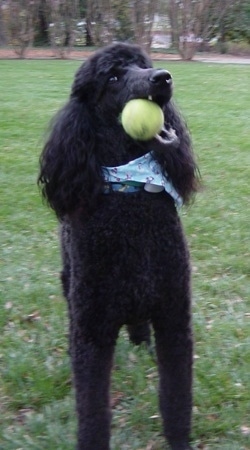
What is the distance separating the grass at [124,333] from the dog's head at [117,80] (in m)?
0.39

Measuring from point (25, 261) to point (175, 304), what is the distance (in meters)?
2.42

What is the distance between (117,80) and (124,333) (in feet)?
5.75

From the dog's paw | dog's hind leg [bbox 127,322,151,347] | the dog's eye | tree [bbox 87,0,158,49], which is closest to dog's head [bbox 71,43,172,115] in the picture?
the dog's eye

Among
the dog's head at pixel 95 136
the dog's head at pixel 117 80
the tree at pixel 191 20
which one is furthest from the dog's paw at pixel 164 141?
the tree at pixel 191 20

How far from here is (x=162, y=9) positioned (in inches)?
749

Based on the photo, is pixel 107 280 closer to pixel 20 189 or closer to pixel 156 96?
pixel 156 96

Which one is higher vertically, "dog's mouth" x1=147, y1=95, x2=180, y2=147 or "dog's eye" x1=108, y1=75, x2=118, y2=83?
"dog's eye" x1=108, y1=75, x2=118, y2=83

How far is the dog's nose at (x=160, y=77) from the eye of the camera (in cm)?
234

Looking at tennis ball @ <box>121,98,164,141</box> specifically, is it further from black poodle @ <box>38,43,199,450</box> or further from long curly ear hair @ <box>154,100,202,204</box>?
long curly ear hair @ <box>154,100,202,204</box>

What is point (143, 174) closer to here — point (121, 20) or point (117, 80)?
point (117, 80)

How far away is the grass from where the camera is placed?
3139 mm

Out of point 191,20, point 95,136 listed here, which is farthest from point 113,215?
point 191,20

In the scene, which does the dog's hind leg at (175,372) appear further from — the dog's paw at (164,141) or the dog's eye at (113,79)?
the dog's eye at (113,79)

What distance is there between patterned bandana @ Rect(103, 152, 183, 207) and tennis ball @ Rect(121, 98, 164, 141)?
0.43 ft
